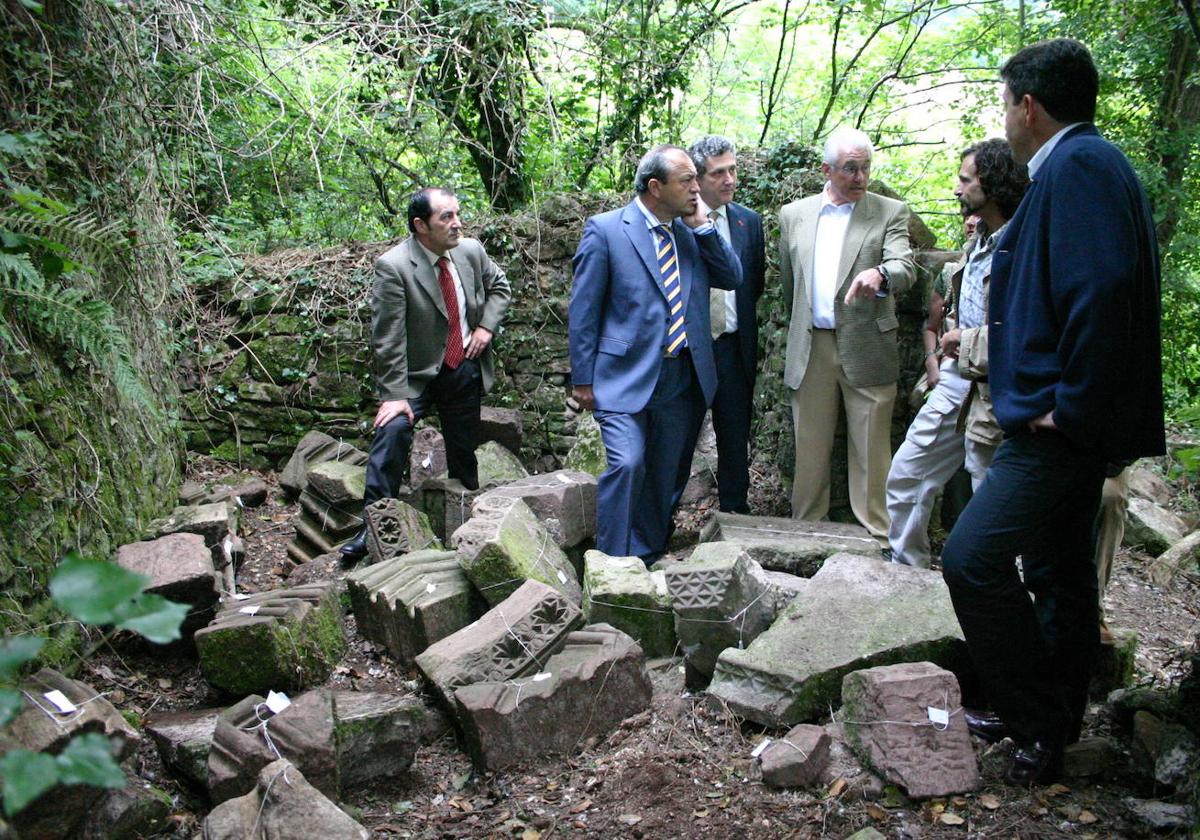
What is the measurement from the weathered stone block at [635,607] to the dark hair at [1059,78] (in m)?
2.19

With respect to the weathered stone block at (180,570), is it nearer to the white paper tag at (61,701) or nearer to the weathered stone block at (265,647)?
the weathered stone block at (265,647)

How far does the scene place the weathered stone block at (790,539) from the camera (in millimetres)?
4559

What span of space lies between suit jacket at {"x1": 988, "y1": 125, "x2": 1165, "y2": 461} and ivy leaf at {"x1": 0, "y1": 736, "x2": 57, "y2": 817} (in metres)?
2.33

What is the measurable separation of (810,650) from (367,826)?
1.60 meters

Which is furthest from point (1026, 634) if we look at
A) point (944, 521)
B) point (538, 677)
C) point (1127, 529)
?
point (1127, 529)

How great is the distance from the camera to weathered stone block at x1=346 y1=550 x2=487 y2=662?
13.3ft

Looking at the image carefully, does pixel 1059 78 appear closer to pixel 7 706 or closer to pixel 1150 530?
pixel 7 706

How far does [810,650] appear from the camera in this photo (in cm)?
335

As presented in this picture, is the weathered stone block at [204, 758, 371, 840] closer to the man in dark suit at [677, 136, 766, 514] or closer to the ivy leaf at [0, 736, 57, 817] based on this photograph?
the ivy leaf at [0, 736, 57, 817]

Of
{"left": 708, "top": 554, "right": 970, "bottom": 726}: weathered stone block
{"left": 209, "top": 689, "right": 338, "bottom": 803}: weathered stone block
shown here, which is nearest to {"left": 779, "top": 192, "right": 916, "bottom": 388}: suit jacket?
{"left": 708, "top": 554, "right": 970, "bottom": 726}: weathered stone block

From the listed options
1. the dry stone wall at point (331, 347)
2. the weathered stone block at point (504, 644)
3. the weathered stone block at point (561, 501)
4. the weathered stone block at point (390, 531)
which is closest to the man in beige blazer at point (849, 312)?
the weathered stone block at point (561, 501)

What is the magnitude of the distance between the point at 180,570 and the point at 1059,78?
3751mm

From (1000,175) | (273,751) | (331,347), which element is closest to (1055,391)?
(1000,175)

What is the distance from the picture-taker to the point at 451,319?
5.59m
